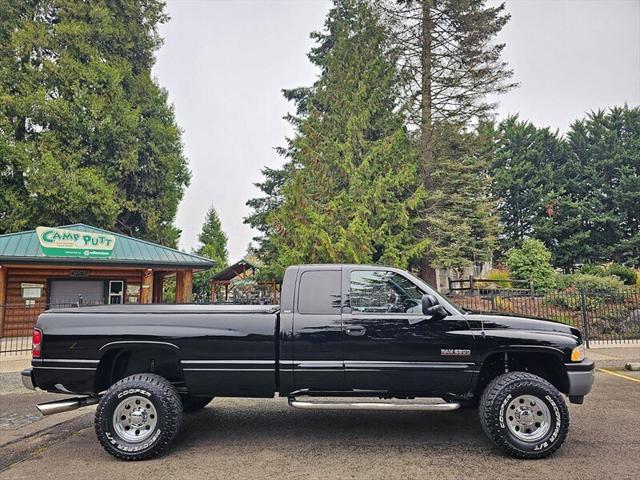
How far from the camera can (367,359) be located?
14.2 feet

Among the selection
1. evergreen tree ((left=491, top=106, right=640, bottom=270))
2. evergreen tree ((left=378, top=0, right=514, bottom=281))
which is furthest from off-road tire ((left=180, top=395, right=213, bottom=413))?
evergreen tree ((left=491, top=106, right=640, bottom=270))

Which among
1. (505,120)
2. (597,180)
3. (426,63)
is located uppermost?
(505,120)

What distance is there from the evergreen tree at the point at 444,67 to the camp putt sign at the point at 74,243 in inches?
533

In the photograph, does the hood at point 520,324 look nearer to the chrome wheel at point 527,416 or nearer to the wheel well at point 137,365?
the chrome wheel at point 527,416

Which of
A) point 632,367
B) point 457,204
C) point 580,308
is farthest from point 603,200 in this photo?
point 632,367

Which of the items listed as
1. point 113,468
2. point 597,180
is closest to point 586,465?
point 113,468

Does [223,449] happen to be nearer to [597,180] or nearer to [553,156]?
[597,180]

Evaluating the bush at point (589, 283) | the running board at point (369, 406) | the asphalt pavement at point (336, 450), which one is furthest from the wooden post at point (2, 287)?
the bush at point (589, 283)

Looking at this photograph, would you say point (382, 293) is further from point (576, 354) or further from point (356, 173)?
point (356, 173)

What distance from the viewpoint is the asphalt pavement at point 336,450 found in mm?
3742

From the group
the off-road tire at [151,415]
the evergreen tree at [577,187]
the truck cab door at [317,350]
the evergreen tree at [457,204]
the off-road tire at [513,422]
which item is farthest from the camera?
the evergreen tree at [577,187]

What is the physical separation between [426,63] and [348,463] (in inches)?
787

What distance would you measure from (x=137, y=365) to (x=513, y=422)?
421cm

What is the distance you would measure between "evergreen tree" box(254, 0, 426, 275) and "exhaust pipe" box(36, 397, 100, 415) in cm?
1202
